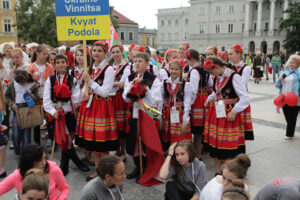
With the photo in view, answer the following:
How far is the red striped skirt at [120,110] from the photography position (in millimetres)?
4551

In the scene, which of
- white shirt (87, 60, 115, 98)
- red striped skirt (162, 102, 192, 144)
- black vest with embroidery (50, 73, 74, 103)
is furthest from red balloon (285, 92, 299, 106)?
black vest with embroidery (50, 73, 74, 103)

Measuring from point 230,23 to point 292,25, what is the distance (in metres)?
13.4

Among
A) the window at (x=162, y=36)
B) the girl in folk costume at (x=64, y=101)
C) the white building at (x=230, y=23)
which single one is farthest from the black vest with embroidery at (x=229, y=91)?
the window at (x=162, y=36)

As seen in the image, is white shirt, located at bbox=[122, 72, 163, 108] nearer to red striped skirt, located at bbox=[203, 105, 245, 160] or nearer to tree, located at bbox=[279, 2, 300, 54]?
red striped skirt, located at bbox=[203, 105, 245, 160]

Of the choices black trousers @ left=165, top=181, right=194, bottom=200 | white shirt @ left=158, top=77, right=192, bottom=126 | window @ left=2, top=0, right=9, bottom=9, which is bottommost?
black trousers @ left=165, top=181, right=194, bottom=200

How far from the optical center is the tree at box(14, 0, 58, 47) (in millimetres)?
31750

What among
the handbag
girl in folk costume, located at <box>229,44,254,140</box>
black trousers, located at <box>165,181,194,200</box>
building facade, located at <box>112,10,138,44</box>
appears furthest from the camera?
building facade, located at <box>112,10,138,44</box>

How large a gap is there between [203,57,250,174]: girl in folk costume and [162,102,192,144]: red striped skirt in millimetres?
488

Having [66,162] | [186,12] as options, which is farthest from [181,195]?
[186,12]

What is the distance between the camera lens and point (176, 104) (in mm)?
4336

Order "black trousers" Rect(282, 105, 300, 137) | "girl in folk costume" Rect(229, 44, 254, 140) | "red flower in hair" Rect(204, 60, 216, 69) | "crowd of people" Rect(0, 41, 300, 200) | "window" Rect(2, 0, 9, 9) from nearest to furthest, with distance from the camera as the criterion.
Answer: "crowd of people" Rect(0, 41, 300, 200) < "red flower in hair" Rect(204, 60, 216, 69) < "girl in folk costume" Rect(229, 44, 254, 140) < "black trousers" Rect(282, 105, 300, 137) < "window" Rect(2, 0, 9, 9)

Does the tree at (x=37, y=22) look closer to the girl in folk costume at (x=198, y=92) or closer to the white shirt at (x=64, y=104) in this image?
the white shirt at (x=64, y=104)

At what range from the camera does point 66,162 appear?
434 cm

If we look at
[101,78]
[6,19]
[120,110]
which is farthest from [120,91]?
[6,19]
